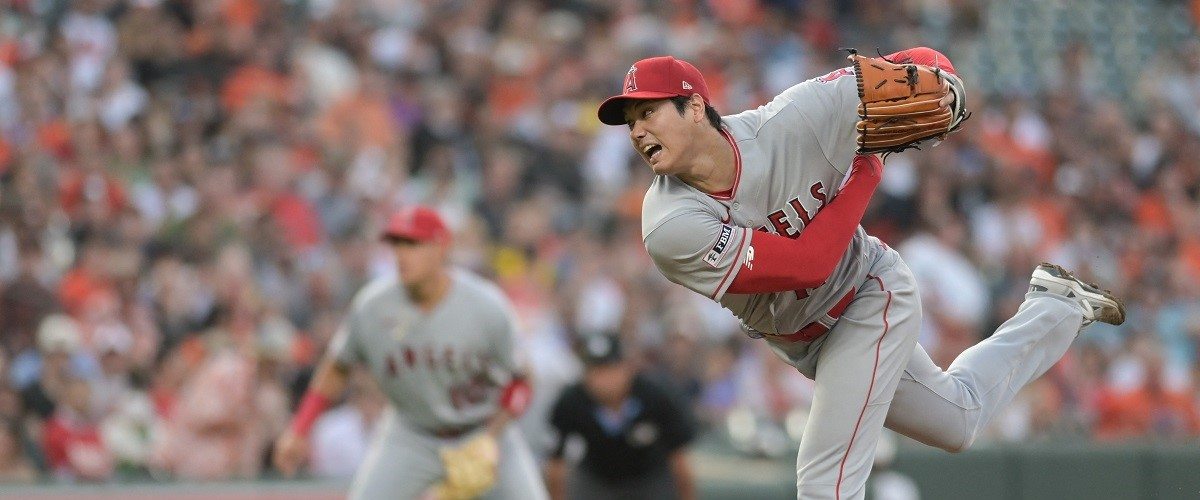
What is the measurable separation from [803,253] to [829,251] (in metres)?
0.09

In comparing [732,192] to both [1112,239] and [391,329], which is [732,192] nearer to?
[391,329]

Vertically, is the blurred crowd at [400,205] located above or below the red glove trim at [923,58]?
below

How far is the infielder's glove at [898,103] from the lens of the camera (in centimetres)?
443

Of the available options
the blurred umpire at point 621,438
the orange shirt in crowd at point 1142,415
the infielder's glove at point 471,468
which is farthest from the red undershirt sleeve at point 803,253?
the orange shirt in crowd at point 1142,415

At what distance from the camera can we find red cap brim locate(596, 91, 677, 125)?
438cm

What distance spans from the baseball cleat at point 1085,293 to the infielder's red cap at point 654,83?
1.48 metres

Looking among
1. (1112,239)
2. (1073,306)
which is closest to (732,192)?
(1073,306)

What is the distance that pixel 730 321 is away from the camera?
1087 centimetres

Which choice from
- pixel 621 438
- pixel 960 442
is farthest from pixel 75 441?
pixel 960 442

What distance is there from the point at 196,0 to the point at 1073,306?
7827 mm

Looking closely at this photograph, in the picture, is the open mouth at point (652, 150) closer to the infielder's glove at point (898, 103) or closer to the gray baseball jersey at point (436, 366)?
the infielder's glove at point (898, 103)

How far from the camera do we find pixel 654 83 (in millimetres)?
4422

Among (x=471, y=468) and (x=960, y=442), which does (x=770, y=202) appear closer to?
(x=960, y=442)

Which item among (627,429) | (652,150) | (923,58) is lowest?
(627,429)
